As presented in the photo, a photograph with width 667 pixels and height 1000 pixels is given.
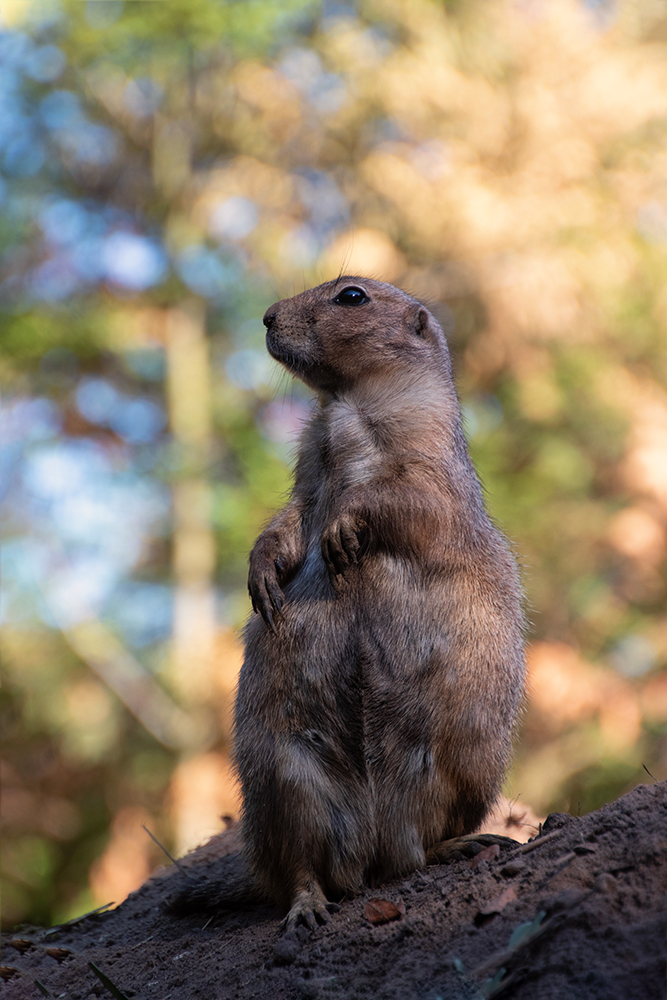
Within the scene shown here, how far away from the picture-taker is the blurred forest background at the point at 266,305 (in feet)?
39.4

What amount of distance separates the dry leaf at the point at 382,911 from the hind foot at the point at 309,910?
7.3 inches

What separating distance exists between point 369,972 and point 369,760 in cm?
88

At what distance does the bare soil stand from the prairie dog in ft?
0.76

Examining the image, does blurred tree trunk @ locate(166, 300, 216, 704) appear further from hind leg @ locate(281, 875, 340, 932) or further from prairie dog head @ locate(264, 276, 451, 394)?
hind leg @ locate(281, 875, 340, 932)

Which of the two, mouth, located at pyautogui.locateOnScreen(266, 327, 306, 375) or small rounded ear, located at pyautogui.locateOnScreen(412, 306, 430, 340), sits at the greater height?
small rounded ear, located at pyautogui.locateOnScreen(412, 306, 430, 340)

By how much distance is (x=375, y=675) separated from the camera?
140 inches

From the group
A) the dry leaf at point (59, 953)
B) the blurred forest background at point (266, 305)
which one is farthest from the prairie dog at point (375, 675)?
the blurred forest background at point (266, 305)

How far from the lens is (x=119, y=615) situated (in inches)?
526

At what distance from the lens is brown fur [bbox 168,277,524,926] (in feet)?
11.5

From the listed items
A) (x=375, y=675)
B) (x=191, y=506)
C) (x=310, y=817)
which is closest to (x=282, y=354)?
(x=375, y=675)

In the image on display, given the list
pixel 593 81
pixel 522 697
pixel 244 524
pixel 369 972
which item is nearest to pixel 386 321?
pixel 522 697

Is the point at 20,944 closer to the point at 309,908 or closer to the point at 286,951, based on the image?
the point at 309,908

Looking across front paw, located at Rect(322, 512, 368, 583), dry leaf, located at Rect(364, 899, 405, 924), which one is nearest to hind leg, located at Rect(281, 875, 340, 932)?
dry leaf, located at Rect(364, 899, 405, 924)

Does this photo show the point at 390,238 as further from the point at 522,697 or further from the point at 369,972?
the point at 369,972
